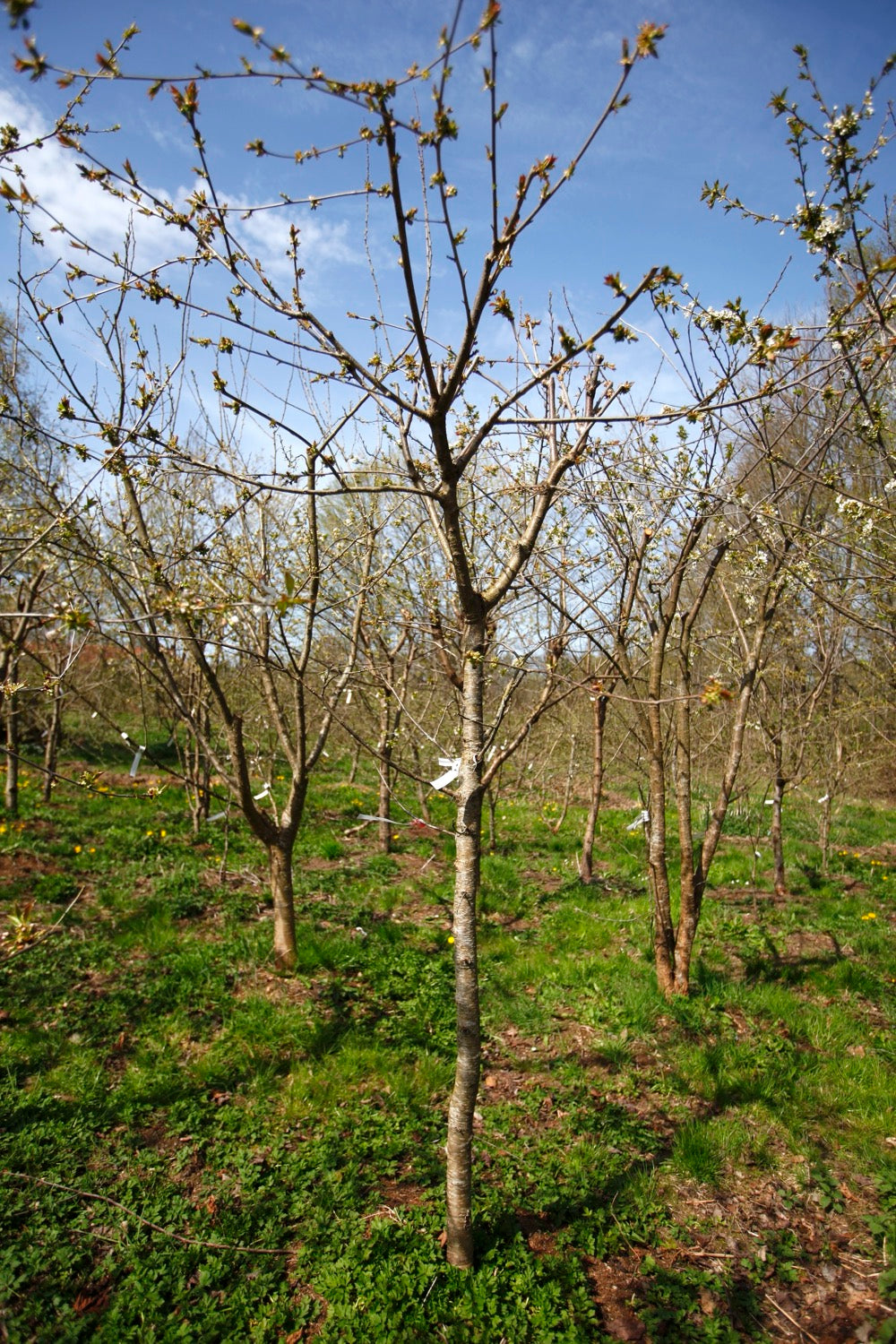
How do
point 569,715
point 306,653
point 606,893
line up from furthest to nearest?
1. point 569,715
2. point 606,893
3. point 306,653

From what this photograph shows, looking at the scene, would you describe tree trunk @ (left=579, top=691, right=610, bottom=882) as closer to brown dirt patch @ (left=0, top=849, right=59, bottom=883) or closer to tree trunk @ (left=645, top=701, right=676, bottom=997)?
tree trunk @ (left=645, top=701, right=676, bottom=997)

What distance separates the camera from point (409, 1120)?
351 centimetres

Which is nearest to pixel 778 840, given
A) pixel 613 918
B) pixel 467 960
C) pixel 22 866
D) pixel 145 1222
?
pixel 613 918

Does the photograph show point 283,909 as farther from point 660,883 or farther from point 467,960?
point 660,883

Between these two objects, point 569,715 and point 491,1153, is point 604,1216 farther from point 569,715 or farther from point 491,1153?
point 569,715

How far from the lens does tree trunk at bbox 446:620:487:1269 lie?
2613mm

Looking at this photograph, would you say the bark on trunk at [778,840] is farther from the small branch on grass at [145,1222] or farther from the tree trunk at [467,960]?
the small branch on grass at [145,1222]

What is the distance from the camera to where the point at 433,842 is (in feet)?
26.1

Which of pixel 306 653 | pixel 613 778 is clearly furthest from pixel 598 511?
pixel 613 778

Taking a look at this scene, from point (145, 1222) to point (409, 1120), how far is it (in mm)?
1236

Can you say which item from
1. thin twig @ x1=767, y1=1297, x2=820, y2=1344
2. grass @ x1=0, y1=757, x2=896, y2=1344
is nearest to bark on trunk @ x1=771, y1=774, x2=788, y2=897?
grass @ x1=0, y1=757, x2=896, y2=1344

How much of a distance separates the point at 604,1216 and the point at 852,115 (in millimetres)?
4483

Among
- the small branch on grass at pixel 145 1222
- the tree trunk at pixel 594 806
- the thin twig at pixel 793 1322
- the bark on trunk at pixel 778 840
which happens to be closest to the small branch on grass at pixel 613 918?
the tree trunk at pixel 594 806

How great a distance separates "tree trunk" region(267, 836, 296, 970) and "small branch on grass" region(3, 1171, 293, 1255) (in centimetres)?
182
